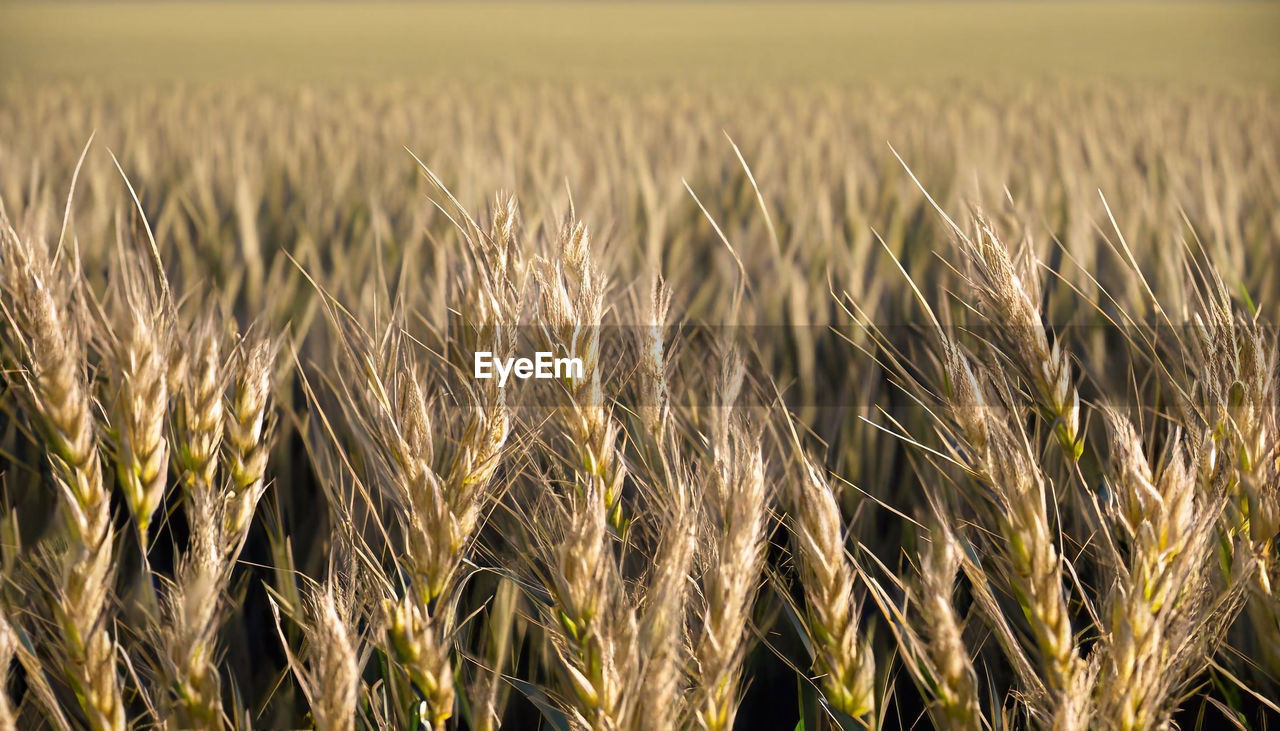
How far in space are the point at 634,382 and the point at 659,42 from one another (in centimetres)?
51

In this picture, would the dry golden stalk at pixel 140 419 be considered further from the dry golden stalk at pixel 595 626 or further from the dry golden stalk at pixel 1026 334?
the dry golden stalk at pixel 1026 334

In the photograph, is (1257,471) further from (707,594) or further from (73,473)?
(73,473)

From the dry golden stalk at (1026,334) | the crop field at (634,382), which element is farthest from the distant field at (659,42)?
the dry golden stalk at (1026,334)

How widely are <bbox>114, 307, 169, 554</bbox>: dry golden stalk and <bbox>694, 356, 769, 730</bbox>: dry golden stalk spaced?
0.97 feet

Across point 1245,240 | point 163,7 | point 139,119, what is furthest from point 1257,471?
point 139,119

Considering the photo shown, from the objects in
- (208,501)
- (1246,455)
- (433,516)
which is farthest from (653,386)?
(1246,455)

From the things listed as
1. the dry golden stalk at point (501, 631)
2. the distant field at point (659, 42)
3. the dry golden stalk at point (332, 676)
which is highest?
the distant field at point (659, 42)

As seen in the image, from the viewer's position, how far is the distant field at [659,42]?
A: 2.80ft

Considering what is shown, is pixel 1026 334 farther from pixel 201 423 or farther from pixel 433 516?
pixel 201 423

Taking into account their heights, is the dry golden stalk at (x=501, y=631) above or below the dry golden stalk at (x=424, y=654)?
below

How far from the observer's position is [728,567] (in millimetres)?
418

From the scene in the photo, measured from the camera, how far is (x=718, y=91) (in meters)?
1.09

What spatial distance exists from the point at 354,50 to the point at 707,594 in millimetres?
723

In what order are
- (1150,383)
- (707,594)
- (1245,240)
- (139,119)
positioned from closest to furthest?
1. (707,594)
2. (1150,383)
3. (1245,240)
4. (139,119)
